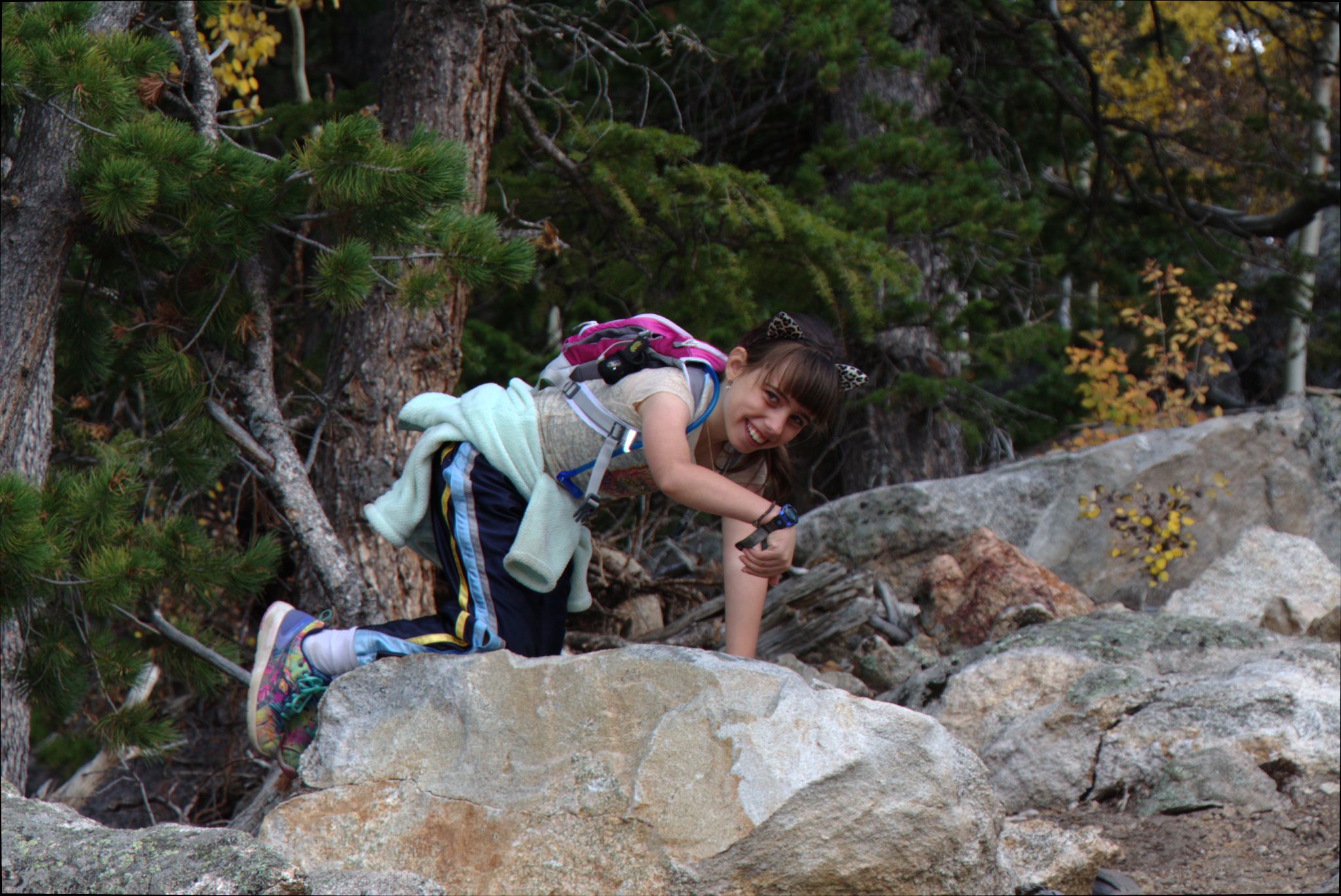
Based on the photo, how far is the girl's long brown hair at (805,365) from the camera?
2.69 metres

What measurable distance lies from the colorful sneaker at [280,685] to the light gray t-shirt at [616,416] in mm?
735

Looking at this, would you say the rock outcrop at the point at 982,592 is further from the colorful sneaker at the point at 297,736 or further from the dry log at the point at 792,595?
the colorful sneaker at the point at 297,736

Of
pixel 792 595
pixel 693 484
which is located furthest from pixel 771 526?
pixel 792 595

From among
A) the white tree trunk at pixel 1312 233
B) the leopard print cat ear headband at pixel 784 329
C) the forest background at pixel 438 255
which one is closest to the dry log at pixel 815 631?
the forest background at pixel 438 255

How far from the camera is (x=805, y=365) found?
8.83 feet

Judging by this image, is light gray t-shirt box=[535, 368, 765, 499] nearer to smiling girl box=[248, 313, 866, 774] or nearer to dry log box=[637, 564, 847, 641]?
smiling girl box=[248, 313, 866, 774]

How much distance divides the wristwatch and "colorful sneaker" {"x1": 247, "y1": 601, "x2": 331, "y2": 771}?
1069 mm

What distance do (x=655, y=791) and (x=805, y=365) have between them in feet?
A: 3.25

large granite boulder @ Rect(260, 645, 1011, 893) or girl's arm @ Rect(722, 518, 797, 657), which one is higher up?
girl's arm @ Rect(722, 518, 797, 657)

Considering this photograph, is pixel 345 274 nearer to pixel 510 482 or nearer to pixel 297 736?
pixel 510 482

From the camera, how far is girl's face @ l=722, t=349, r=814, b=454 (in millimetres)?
2729

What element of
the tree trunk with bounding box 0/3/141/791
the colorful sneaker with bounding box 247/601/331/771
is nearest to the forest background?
the tree trunk with bounding box 0/3/141/791

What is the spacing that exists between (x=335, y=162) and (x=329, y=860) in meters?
1.63

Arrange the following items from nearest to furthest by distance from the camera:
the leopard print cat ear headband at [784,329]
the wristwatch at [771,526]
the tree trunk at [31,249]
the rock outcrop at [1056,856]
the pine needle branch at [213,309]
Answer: the wristwatch at [771,526] < the rock outcrop at [1056,856] < the leopard print cat ear headband at [784,329] < the tree trunk at [31,249] < the pine needle branch at [213,309]
